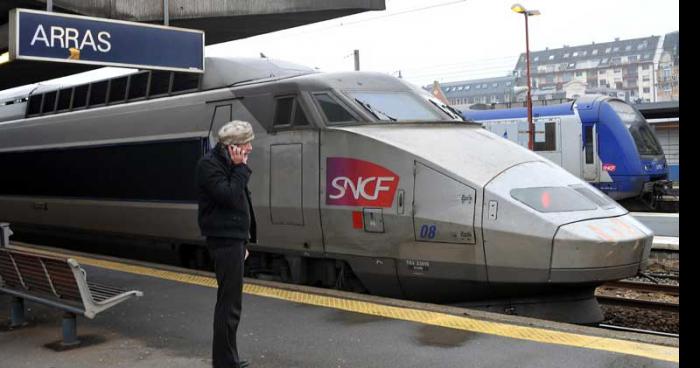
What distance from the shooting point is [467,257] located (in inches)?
235

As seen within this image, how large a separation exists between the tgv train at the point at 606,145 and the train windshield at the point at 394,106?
12.1m

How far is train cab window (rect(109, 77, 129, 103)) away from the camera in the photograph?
33.7ft

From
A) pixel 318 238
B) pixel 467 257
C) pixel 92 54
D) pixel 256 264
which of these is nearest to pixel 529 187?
pixel 467 257

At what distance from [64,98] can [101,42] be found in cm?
652

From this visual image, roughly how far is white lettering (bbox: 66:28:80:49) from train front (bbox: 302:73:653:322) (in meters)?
2.44

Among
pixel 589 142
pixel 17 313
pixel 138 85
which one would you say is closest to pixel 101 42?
pixel 17 313

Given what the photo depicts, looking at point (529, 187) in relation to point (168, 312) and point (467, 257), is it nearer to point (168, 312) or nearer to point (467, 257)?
point (467, 257)

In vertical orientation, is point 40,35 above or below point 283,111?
above

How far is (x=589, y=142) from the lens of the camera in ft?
59.8

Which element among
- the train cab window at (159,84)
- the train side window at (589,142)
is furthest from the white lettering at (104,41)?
the train side window at (589,142)

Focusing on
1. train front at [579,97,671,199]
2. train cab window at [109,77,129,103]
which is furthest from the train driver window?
train front at [579,97,671,199]

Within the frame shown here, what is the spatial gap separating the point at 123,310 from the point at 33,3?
308cm

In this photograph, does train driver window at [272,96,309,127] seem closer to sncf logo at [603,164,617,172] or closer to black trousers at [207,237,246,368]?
black trousers at [207,237,246,368]

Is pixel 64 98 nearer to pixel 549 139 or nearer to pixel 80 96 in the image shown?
pixel 80 96
